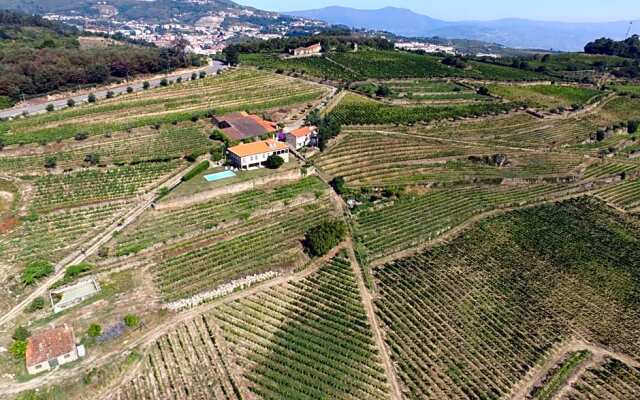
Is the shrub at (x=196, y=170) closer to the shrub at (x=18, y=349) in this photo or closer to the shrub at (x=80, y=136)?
the shrub at (x=80, y=136)

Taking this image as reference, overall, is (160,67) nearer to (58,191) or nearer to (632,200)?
(58,191)

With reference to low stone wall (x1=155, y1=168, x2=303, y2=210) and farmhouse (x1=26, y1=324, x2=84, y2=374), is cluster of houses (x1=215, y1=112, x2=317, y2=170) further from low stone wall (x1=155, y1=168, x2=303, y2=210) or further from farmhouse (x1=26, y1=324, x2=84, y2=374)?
farmhouse (x1=26, y1=324, x2=84, y2=374)

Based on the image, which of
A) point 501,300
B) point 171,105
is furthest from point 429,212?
point 171,105

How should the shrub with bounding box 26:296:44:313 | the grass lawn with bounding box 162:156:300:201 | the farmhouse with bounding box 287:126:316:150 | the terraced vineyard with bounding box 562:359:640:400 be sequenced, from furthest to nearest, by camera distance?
1. the farmhouse with bounding box 287:126:316:150
2. the grass lawn with bounding box 162:156:300:201
3. the shrub with bounding box 26:296:44:313
4. the terraced vineyard with bounding box 562:359:640:400

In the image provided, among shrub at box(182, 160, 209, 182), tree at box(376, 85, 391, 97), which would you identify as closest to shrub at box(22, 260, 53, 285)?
shrub at box(182, 160, 209, 182)

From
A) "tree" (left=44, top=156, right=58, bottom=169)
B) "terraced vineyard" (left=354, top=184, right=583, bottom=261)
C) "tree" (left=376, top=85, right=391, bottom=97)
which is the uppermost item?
"tree" (left=376, top=85, right=391, bottom=97)

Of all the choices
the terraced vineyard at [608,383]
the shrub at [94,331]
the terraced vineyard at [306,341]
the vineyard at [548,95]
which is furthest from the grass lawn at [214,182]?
the vineyard at [548,95]
